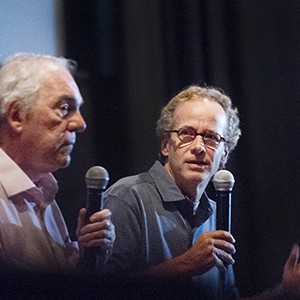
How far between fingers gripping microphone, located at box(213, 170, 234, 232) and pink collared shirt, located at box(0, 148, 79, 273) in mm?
378

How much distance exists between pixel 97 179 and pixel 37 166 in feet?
0.50

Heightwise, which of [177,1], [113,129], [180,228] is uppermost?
[177,1]

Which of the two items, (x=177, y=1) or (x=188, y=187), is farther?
(x=177, y=1)

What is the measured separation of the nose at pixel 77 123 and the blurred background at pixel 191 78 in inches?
1.2

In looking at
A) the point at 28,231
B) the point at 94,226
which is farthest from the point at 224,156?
the point at 28,231

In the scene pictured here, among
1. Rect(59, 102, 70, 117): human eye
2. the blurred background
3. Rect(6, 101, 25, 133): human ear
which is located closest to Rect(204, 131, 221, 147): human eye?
the blurred background

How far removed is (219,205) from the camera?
1700 millimetres

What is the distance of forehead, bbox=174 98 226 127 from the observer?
1.79 metres

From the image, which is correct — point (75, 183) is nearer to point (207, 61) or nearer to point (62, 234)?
point (62, 234)

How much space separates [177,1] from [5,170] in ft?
2.36

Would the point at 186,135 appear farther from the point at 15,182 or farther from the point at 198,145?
the point at 15,182

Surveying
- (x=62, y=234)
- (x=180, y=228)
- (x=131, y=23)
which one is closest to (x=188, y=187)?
(x=180, y=228)

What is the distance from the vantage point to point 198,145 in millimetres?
1778

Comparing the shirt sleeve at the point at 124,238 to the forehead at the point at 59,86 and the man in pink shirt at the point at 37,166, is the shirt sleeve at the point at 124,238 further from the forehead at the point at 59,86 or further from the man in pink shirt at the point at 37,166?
the forehead at the point at 59,86
